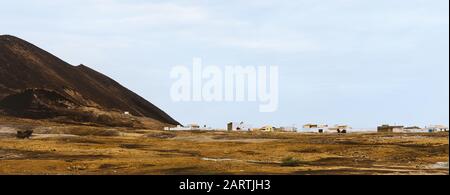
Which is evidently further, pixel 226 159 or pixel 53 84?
pixel 53 84

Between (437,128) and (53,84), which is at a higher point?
→ (53,84)

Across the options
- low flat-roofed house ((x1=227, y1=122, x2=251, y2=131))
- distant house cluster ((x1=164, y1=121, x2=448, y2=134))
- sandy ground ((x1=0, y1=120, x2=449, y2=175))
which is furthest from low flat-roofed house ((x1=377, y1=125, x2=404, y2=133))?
sandy ground ((x1=0, y1=120, x2=449, y2=175))

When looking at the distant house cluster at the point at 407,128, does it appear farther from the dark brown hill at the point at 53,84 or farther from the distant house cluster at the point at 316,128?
the dark brown hill at the point at 53,84

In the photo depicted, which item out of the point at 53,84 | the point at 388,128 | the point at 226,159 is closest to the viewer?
the point at 226,159

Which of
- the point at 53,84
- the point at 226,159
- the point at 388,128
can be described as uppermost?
the point at 53,84

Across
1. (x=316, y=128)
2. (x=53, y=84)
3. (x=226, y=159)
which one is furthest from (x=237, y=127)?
(x=226, y=159)

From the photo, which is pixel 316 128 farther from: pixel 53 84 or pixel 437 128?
pixel 53 84

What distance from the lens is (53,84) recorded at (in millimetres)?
123375

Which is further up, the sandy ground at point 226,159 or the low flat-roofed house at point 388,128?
the low flat-roofed house at point 388,128

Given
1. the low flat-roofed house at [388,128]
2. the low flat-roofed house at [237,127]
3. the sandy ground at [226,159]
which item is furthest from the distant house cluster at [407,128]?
the sandy ground at [226,159]

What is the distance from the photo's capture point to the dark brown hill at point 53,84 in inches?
4341

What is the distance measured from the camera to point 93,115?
107438mm

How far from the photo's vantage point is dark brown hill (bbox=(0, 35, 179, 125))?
110 meters
